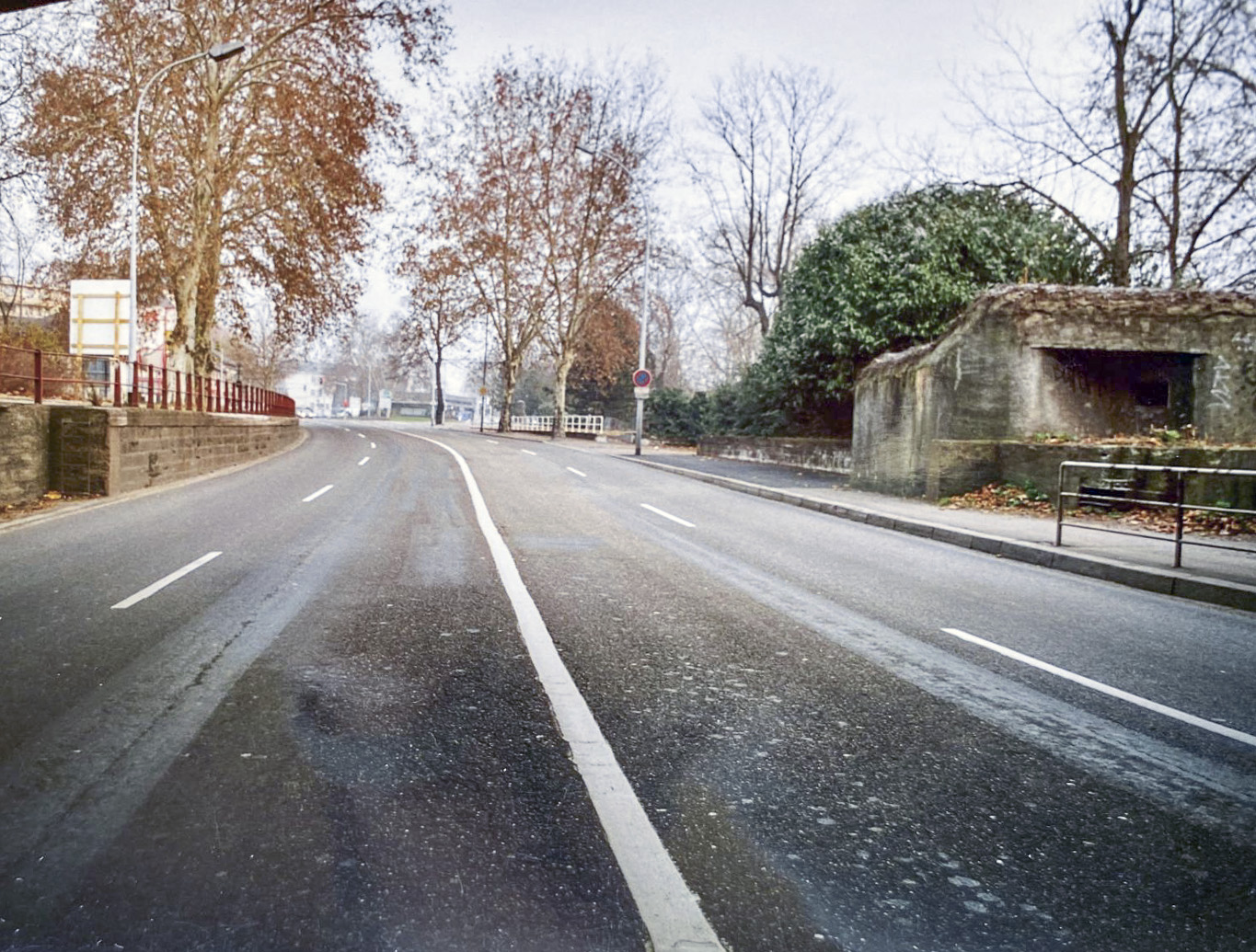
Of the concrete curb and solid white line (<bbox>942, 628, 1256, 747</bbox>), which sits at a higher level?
the concrete curb

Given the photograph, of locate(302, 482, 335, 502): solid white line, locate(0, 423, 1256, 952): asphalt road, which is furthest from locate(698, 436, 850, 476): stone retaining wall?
locate(0, 423, 1256, 952): asphalt road

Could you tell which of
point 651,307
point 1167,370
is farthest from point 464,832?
point 651,307

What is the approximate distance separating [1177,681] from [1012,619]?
4.97ft

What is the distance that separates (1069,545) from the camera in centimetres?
983

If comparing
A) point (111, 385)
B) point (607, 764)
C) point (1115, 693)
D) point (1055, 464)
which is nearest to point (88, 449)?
point (111, 385)

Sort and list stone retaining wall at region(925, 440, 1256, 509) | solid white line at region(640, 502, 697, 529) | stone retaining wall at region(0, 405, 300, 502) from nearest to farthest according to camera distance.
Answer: stone retaining wall at region(925, 440, 1256, 509), solid white line at region(640, 502, 697, 529), stone retaining wall at region(0, 405, 300, 502)

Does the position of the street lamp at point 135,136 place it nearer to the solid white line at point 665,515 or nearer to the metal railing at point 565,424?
the solid white line at point 665,515

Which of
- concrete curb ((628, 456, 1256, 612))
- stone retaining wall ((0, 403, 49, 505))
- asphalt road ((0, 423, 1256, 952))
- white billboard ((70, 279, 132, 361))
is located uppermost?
white billboard ((70, 279, 132, 361))

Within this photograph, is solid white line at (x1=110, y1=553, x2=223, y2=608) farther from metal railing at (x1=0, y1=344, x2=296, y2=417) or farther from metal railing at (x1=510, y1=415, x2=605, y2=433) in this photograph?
metal railing at (x1=510, y1=415, x2=605, y2=433)

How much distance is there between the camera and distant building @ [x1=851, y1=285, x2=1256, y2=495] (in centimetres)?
1382

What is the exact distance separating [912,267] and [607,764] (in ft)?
63.8

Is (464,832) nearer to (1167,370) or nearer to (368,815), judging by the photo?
(368,815)

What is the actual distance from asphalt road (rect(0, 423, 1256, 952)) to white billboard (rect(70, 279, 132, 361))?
1798cm

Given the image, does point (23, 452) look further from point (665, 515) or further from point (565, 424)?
point (565, 424)
